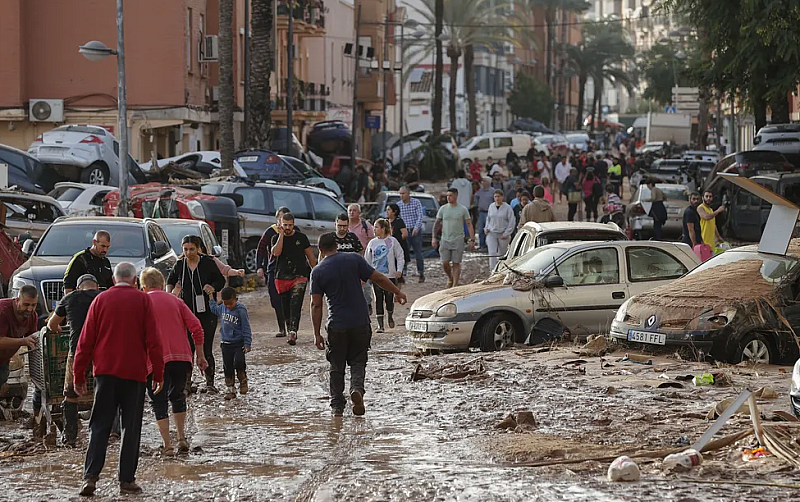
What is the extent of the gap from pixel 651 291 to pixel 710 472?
6533 mm

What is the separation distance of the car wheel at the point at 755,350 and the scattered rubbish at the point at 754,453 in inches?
192

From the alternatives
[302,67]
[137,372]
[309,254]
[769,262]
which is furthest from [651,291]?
[302,67]

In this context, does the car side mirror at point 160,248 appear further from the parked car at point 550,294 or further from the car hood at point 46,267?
the parked car at point 550,294


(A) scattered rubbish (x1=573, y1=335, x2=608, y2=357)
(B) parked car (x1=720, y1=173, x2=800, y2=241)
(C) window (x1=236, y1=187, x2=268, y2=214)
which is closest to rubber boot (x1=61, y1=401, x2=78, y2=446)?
(A) scattered rubbish (x1=573, y1=335, x2=608, y2=357)

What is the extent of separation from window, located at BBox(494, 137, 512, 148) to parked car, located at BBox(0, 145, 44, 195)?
122 ft

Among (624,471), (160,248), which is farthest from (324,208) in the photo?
(624,471)

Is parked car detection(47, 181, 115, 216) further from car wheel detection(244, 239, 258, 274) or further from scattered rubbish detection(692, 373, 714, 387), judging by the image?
scattered rubbish detection(692, 373, 714, 387)

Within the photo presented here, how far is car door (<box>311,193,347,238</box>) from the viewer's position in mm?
27328

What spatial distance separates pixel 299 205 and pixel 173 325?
16604 millimetres

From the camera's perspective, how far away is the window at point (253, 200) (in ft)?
88.0

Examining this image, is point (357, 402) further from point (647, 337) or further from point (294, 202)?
point (294, 202)

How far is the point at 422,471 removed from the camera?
31.4 feet

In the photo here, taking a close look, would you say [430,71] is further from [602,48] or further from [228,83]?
[228,83]

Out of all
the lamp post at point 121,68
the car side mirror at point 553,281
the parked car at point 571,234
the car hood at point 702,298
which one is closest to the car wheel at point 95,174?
the lamp post at point 121,68
